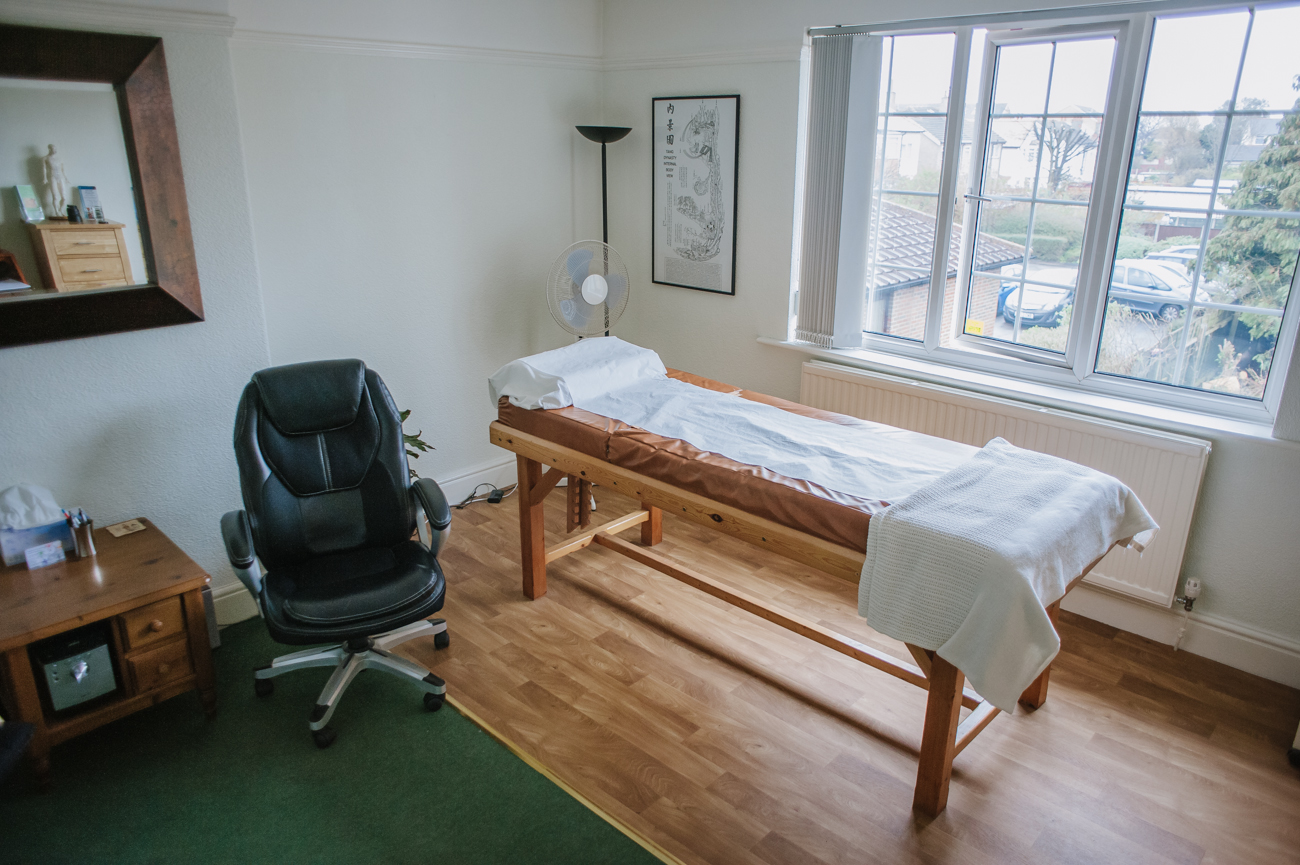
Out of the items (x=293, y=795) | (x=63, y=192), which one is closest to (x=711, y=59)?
(x=63, y=192)

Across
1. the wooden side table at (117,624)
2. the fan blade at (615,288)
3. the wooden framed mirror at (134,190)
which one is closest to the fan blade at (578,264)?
the fan blade at (615,288)

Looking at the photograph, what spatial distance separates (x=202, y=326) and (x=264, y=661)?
1218mm

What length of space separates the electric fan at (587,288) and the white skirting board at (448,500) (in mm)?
928

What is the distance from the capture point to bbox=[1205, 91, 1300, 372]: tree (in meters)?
2.70

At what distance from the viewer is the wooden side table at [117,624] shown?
2.32 m

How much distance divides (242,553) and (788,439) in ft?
5.66

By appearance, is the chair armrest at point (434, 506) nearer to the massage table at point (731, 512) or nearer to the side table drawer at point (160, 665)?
the massage table at point (731, 512)

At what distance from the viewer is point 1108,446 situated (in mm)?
3027

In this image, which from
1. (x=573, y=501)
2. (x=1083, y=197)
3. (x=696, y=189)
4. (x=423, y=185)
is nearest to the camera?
(x=1083, y=197)

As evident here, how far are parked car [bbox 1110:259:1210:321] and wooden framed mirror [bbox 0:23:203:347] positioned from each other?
3.35m

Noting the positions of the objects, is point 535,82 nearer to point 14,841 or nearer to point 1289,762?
point 14,841

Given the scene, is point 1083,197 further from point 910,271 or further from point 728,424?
point 728,424

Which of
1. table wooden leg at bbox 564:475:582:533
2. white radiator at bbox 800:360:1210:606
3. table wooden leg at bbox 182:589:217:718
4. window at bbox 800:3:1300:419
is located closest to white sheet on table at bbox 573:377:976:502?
table wooden leg at bbox 564:475:582:533

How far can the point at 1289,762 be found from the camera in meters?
2.49
